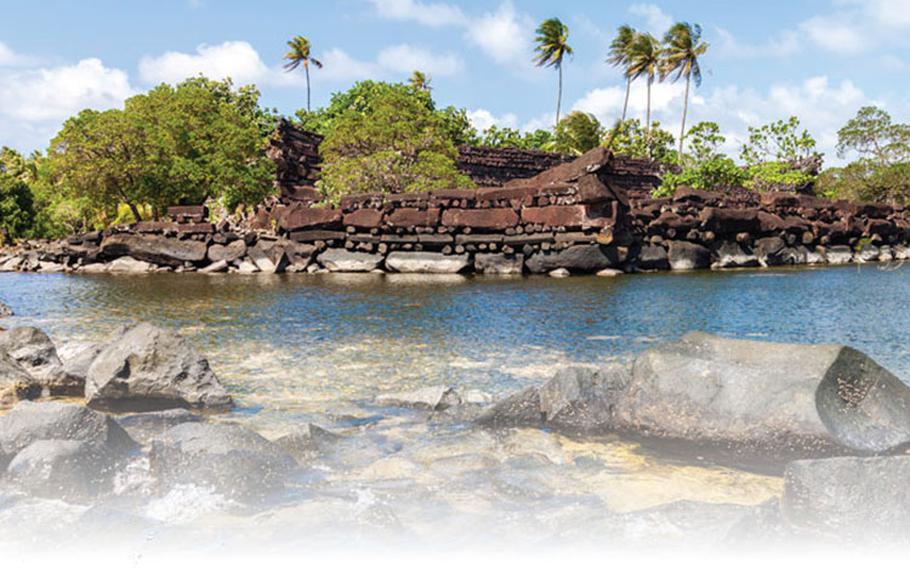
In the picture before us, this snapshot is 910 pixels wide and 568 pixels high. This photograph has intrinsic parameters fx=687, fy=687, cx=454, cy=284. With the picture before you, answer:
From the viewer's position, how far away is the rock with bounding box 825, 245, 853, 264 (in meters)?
28.7

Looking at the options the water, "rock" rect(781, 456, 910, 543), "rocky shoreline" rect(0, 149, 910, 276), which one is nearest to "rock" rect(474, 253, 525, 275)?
"rocky shoreline" rect(0, 149, 910, 276)

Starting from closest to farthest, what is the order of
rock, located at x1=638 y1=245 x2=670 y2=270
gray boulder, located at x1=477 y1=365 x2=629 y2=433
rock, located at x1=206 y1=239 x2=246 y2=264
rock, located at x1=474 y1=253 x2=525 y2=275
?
gray boulder, located at x1=477 y1=365 x2=629 y2=433, rock, located at x1=474 y1=253 x2=525 y2=275, rock, located at x1=638 y1=245 x2=670 y2=270, rock, located at x1=206 y1=239 x2=246 y2=264

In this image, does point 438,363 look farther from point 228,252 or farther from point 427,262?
point 228,252

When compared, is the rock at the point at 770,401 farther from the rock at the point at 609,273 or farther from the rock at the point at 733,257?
the rock at the point at 733,257

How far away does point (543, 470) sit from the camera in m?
4.27

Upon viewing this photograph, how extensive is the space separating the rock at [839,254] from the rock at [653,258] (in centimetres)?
958

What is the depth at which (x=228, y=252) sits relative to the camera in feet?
84.4

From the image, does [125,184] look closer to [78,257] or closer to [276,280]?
[78,257]

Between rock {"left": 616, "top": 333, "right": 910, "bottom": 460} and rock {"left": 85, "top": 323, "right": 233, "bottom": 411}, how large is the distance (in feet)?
11.6

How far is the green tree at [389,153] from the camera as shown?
1105 inches

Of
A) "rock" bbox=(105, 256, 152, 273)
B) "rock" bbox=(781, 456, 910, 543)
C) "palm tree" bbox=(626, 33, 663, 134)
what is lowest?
"rock" bbox=(105, 256, 152, 273)

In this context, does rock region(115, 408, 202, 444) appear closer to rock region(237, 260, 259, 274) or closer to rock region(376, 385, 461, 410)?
rock region(376, 385, 461, 410)

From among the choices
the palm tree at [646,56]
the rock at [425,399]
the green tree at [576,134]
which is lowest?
the rock at [425,399]

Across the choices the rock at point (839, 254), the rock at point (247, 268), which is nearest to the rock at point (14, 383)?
the rock at point (247, 268)
